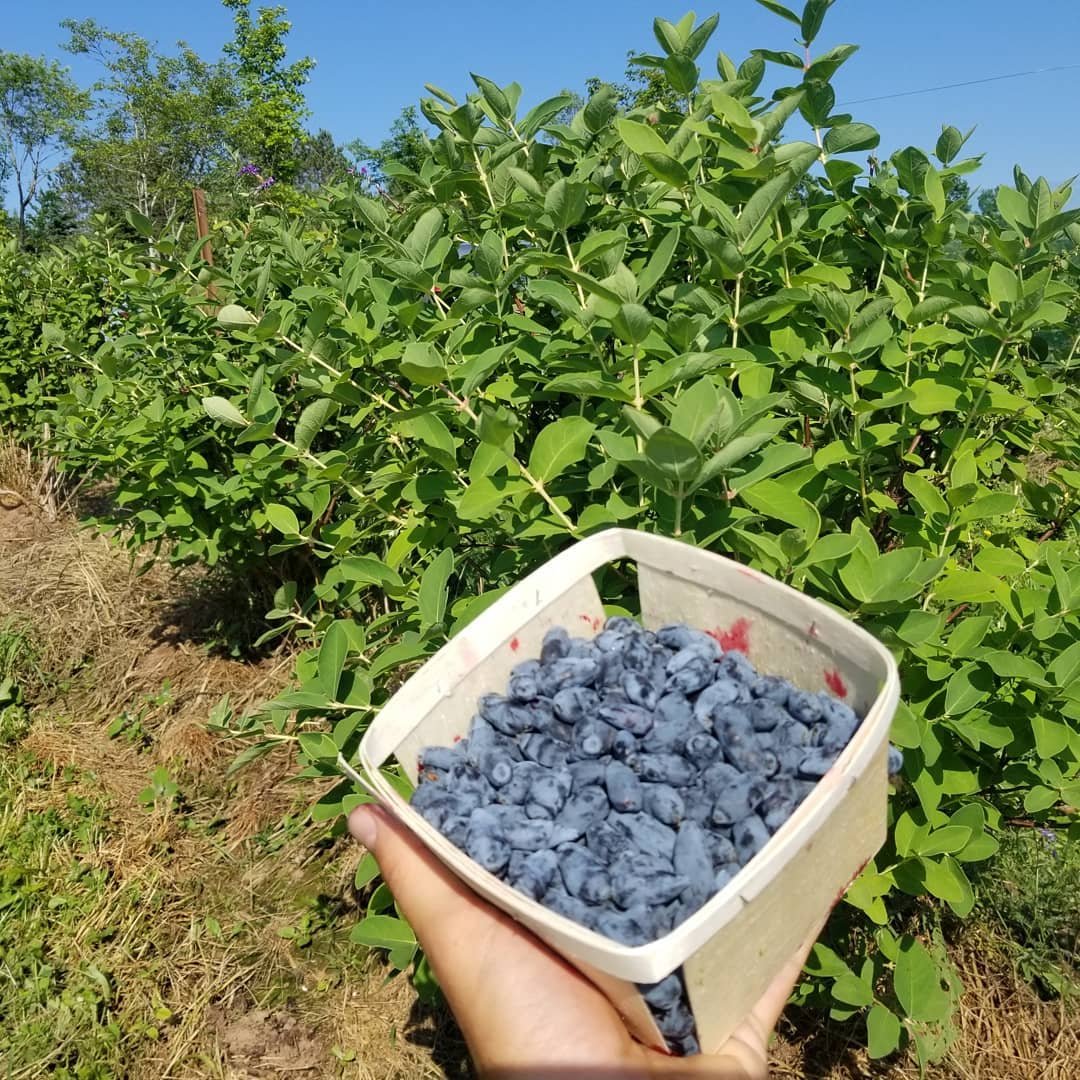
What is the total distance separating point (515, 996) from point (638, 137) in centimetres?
107

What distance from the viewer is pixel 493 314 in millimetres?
1444

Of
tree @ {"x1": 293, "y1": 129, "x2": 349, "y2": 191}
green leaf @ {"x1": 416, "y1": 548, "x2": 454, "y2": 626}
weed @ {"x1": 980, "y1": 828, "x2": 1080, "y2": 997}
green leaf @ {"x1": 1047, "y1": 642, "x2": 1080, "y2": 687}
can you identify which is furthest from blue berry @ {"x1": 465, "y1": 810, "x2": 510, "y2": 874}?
tree @ {"x1": 293, "y1": 129, "x2": 349, "y2": 191}

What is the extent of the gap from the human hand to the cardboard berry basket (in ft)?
0.13

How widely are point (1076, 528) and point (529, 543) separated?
101cm

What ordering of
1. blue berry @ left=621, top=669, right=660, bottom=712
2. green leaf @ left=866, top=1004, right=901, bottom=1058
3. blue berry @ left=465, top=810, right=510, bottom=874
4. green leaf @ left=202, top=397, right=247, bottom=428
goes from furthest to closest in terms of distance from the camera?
green leaf @ left=202, top=397, right=247, bottom=428, green leaf @ left=866, top=1004, right=901, bottom=1058, blue berry @ left=621, top=669, right=660, bottom=712, blue berry @ left=465, top=810, right=510, bottom=874

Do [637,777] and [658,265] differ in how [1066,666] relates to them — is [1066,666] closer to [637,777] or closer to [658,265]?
[637,777]

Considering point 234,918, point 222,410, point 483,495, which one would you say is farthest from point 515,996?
point 234,918

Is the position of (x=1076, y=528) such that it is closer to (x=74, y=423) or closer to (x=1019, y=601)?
(x=1019, y=601)

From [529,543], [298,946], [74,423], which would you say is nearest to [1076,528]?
[529,543]

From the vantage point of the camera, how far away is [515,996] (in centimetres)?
88

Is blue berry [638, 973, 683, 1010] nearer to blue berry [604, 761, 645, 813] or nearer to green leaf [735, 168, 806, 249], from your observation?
blue berry [604, 761, 645, 813]

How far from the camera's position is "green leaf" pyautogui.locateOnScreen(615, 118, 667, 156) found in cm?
119

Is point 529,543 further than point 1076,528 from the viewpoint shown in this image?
No

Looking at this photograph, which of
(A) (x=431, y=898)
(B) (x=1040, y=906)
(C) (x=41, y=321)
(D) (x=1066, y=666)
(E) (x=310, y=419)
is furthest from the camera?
(C) (x=41, y=321)
